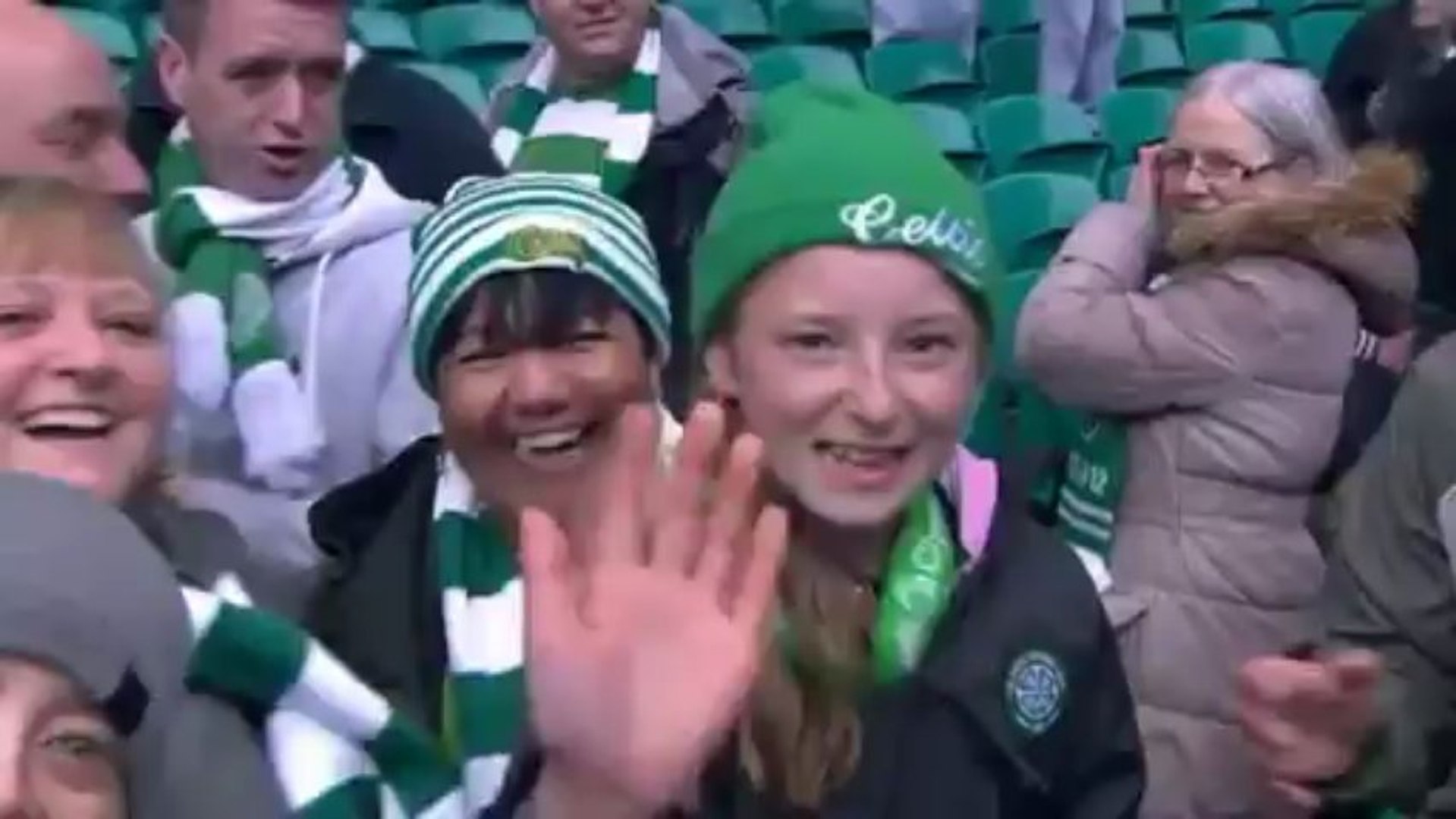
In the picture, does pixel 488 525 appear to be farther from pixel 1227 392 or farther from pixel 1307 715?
pixel 1227 392

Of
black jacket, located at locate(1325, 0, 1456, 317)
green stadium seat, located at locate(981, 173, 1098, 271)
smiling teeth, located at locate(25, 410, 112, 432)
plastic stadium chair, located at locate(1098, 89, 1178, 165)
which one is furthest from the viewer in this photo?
plastic stadium chair, located at locate(1098, 89, 1178, 165)

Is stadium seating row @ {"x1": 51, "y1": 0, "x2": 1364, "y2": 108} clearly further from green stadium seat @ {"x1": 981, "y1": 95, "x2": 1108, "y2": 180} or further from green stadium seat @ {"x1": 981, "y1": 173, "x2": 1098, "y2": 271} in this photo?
green stadium seat @ {"x1": 981, "y1": 173, "x2": 1098, "y2": 271}

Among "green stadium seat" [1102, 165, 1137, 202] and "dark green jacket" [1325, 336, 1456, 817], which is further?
"green stadium seat" [1102, 165, 1137, 202]

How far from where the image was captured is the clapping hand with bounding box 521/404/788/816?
1.47 meters

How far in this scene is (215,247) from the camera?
262cm

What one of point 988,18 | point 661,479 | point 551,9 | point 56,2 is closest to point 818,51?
point 988,18

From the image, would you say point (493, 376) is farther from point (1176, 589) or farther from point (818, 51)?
point (818, 51)

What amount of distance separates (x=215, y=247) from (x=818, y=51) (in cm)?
320

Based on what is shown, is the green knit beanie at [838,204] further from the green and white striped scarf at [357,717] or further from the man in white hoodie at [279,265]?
the man in white hoodie at [279,265]

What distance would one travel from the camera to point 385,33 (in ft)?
18.9

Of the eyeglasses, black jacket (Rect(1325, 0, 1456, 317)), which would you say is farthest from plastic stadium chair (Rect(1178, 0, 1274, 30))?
the eyeglasses

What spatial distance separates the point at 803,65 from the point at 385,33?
93 cm

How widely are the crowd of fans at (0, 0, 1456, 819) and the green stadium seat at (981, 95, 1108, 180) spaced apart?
Result: 6.59ft

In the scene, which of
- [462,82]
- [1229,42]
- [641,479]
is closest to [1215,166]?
[641,479]
